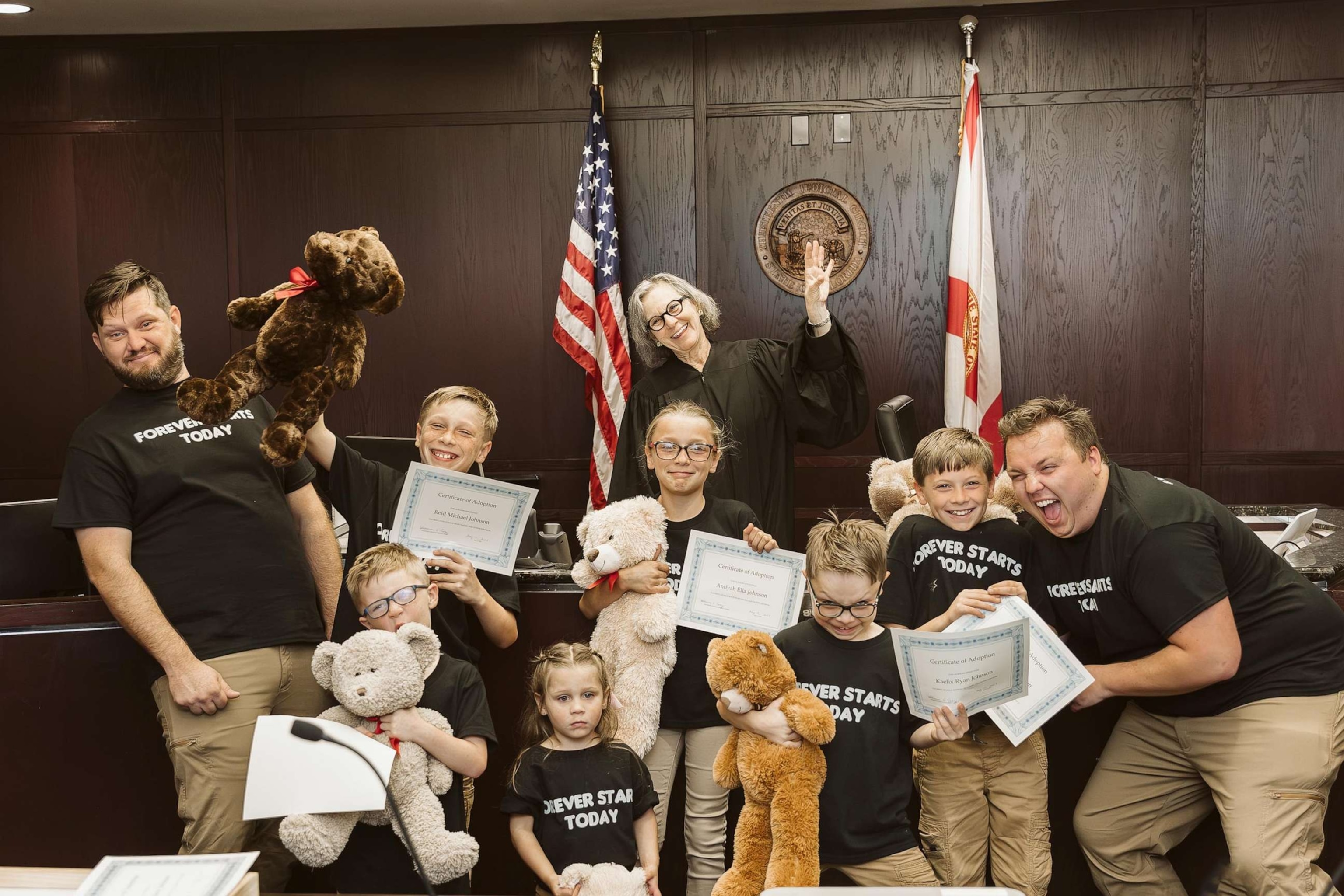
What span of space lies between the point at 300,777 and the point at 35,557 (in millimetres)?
1782

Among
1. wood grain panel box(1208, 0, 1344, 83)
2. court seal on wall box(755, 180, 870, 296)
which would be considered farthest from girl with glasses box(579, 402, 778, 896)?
wood grain panel box(1208, 0, 1344, 83)

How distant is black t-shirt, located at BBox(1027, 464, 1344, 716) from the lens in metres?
2.20

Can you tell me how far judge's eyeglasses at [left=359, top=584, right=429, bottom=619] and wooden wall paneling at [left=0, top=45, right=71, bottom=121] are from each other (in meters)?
4.69

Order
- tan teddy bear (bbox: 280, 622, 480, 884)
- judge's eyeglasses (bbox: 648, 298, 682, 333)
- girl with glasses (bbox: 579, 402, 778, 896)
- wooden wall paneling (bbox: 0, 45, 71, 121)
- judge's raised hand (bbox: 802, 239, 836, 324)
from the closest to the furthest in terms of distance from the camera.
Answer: tan teddy bear (bbox: 280, 622, 480, 884) → girl with glasses (bbox: 579, 402, 778, 896) → judge's raised hand (bbox: 802, 239, 836, 324) → judge's eyeglasses (bbox: 648, 298, 682, 333) → wooden wall paneling (bbox: 0, 45, 71, 121)

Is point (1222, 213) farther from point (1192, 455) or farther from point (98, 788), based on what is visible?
point (98, 788)

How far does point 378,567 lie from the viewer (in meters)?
2.22

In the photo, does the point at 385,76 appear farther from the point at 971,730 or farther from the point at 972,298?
the point at 971,730

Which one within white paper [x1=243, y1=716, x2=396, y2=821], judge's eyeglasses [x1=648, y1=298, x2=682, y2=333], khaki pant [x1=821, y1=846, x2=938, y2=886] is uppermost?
judge's eyeglasses [x1=648, y1=298, x2=682, y2=333]

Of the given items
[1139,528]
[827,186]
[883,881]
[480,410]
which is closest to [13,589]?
[480,410]

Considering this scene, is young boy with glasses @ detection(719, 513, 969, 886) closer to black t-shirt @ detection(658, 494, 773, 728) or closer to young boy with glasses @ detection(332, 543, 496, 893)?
black t-shirt @ detection(658, 494, 773, 728)

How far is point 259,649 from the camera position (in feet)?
8.05

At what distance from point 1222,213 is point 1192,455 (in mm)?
1228

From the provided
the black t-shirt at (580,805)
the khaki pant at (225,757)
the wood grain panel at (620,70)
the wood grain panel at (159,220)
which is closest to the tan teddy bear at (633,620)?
the black t-shirt at (580,805)

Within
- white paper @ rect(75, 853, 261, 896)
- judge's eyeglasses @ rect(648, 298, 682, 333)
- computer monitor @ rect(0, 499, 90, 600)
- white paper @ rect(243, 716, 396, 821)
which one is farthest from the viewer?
computer monitor @ rect(0, 499, 90, 600)
